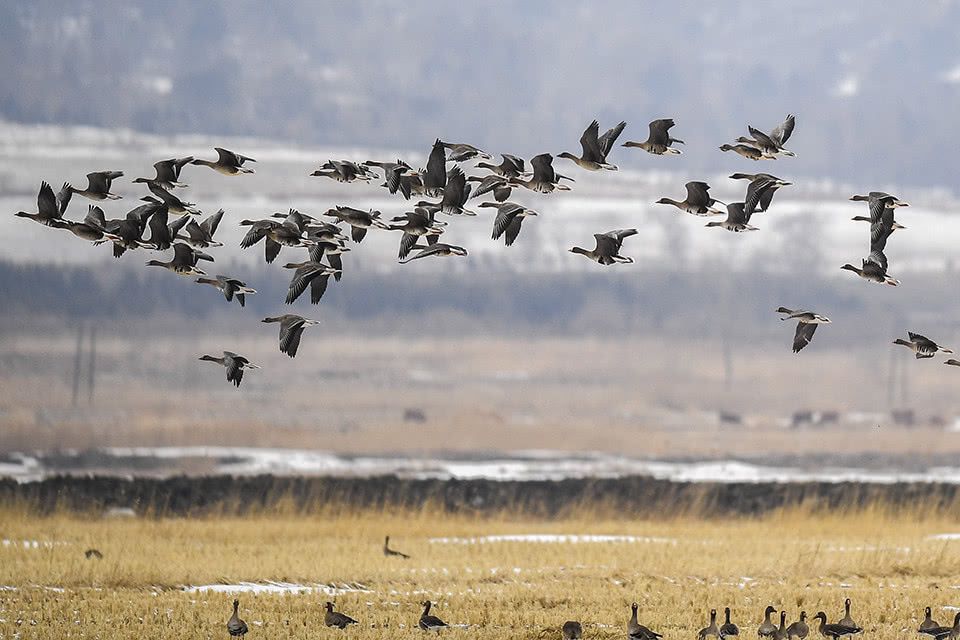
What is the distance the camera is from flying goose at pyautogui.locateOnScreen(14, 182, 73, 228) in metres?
19.8

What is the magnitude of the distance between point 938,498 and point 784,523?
612 cm

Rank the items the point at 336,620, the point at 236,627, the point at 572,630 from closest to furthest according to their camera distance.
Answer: the point at 572,630
the point at 236,627
the point at 336,620

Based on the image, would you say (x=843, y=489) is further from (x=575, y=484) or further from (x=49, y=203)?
(x=49, y=203)

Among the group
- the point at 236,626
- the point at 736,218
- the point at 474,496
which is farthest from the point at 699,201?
the point at 474,496

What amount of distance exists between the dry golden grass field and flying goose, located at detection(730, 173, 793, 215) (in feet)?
16.1

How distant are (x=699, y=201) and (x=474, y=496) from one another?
85.7 ft

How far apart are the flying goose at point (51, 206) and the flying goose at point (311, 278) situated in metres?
2.73

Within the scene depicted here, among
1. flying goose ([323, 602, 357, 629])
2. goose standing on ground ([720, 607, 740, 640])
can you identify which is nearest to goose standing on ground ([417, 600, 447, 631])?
flying goose ([323, 602, 357, 629])

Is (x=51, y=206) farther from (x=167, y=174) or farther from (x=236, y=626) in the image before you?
(x=236, y=626)

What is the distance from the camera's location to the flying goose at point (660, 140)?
1984 cm

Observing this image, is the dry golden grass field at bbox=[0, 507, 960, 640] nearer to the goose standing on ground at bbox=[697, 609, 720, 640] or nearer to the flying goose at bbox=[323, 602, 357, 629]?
the flying goose at bbox=[323, 602, 357, 629]

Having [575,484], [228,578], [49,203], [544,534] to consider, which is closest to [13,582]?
[228,578]

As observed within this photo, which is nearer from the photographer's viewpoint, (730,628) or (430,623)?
(730,628)

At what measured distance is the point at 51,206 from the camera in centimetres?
1989
